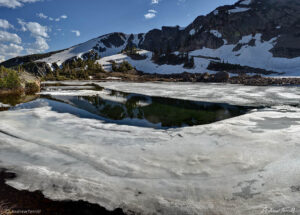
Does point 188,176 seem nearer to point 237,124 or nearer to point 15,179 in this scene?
point 15,179

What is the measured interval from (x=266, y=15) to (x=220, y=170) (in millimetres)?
108359

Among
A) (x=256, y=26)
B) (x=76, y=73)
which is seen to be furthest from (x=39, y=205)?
(x=256, y=26)

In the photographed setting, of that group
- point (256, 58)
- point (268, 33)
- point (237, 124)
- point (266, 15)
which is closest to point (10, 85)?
point (237, 124)

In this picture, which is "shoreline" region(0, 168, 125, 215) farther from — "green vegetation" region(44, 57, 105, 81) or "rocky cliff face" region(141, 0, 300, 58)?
"rocky cliff face" region(141, 0, 300, 58)

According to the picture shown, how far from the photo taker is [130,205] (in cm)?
312

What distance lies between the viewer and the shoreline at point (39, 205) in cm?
295

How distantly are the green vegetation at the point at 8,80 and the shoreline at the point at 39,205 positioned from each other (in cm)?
2396

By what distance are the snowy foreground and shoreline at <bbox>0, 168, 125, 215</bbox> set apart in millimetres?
145

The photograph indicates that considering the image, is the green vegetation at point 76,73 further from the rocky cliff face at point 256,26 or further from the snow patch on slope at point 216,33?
the snow patch on slope at point 216,33

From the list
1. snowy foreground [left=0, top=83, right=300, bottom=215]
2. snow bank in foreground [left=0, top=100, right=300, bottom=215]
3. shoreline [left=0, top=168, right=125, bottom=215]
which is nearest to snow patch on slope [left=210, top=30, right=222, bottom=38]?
snow bank in foreground [left=0, top=100, right=300, bottom=215]

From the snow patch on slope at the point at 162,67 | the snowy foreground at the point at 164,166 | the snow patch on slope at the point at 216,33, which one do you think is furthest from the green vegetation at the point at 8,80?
the snow patch on slope at the point at 216,33

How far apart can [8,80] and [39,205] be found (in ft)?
83.2

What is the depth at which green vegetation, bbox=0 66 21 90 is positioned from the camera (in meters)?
21.7

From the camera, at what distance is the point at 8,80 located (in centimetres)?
2230
